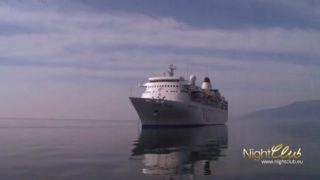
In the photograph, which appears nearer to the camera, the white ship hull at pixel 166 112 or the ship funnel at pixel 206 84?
the white ship hull at pixel 166 112

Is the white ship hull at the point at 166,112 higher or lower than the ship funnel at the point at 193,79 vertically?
lower

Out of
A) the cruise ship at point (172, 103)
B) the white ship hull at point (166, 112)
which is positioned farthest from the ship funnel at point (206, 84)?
the white ship hull at point (166, 112)

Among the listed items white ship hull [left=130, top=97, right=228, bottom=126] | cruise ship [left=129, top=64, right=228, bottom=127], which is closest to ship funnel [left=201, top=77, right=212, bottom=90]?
cruise ship [left=129, top=64, right=228, bottom=127]

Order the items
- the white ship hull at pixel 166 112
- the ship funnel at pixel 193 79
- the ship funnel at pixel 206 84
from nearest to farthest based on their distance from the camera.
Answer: the white ship hull at pixel 166 112, the ship funnel at pixel 193 79, the ship funnel at pixel 206 84

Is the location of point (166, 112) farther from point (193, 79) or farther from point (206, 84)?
point (206, 84)

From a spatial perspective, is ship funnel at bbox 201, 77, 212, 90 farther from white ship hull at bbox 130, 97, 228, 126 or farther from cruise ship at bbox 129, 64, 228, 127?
white ship hull at bbox 130, 97, 228, 126

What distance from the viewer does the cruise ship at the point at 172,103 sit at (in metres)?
61.3

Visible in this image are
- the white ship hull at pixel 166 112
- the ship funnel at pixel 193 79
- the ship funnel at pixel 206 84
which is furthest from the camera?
the ship funnel at pixel 206 84

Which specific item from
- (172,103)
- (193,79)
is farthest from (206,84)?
(172,103)

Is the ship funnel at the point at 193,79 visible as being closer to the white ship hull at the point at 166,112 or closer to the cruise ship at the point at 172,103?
the cruise ship at the point at 172,103

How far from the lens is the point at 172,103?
202 feet

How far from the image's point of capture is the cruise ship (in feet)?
201

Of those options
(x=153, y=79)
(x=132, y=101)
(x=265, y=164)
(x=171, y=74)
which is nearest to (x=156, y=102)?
(x=132, y=101)

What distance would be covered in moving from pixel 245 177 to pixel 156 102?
143 feet
